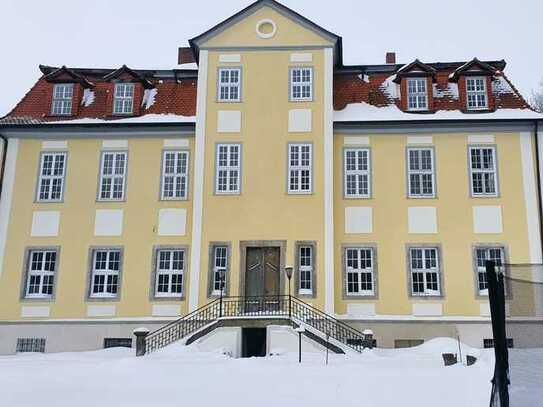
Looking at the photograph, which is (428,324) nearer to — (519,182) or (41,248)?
(519,182)

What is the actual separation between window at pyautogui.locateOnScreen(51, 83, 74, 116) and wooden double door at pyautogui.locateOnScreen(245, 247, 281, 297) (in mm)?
9003

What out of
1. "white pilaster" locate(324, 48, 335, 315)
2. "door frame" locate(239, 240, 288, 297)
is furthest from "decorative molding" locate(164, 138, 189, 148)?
"white pilaster" locate(324, 48, 335, 315)

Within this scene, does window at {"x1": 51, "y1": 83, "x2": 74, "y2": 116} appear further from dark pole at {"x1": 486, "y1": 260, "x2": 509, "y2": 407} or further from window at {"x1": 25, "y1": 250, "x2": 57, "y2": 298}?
dark pole at {"x1": 486, "y1": 260, "x2": 509, "y2": 407}

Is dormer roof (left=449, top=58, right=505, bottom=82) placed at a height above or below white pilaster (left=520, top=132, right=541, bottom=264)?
above

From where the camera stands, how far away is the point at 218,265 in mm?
21219

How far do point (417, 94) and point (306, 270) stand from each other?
7.78 meters

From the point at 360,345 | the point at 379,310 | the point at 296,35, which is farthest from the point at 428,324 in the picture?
the point at 296,35

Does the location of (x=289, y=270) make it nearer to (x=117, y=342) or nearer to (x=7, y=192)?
(x=117, y=342)

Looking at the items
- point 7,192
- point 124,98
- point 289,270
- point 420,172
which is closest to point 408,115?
point 420,172

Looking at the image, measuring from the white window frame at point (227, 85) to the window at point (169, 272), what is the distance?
5.73 meters

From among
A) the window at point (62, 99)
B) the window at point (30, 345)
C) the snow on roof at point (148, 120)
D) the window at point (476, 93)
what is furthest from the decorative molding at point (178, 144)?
the window at point (476, 93)

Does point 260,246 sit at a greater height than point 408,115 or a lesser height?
lesser

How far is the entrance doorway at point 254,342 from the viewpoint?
1937 centimetres

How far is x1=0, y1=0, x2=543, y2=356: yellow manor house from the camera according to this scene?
823 inches
